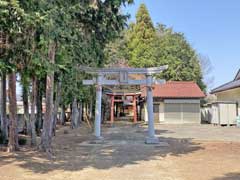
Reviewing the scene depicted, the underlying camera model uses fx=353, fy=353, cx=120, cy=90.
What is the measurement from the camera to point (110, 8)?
45.3ft

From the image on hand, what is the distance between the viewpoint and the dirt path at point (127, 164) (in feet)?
27.3

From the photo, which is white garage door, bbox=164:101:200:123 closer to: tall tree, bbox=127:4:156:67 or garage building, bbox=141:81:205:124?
garage building, bbox=141:81:205:124

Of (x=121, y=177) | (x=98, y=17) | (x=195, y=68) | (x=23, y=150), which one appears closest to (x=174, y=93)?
(x=195, y=68)

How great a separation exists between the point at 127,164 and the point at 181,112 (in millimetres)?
25033

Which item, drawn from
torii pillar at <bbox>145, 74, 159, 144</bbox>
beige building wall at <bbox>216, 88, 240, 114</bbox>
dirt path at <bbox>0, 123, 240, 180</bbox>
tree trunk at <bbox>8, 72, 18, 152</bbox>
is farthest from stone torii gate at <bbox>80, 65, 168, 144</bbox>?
beige building wall at <bbox>216, 88, 240, 114</bbox>

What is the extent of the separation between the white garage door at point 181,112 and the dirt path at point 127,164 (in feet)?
66.7

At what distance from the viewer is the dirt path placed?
327 inches

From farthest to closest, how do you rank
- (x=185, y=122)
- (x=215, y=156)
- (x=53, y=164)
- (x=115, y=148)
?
1. (x=185, y=122)
2. (x=115, y=148)
3. (x=215, y=156)
4. (x=53, y=164)

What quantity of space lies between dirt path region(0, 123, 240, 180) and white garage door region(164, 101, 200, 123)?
20323 millimetres

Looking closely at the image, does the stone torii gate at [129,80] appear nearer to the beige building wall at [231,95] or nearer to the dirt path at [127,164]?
the dirt path at [127,164]

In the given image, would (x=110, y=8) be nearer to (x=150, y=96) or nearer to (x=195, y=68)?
(x=150, y=96)

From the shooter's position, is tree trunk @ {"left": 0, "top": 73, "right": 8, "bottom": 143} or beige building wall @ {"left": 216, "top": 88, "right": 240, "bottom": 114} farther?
beige building wall @ {"left": 216, "top": 88, "right": 240, "bottom": 114}

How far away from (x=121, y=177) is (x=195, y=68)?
109ft

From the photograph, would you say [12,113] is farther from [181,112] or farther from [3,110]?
[181,112]
